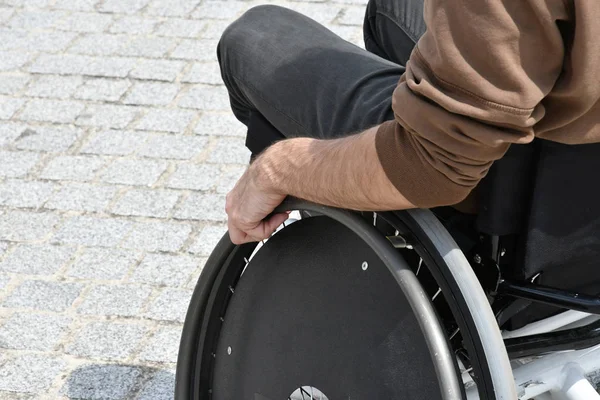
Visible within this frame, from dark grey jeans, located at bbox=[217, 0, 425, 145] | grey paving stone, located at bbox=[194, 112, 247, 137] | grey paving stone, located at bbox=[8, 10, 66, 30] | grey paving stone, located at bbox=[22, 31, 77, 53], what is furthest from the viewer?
grey paving stone, located at bbox=[8, 10, 66, 30]

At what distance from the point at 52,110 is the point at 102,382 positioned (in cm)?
178

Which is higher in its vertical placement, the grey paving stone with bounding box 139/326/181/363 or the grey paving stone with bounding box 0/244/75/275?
the grey paving stone with bounding box 139/326/181/363

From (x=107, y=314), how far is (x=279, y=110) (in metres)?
1.25

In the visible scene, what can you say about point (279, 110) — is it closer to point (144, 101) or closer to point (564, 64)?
point (564, 64)

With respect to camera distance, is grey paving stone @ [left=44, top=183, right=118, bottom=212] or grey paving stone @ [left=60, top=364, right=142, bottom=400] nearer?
grey paving stone @ [left=60, top=364, right=142, bottom=400]

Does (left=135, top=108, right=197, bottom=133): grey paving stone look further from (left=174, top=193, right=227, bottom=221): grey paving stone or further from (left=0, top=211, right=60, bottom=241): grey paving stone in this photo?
(left=0, top=211, right=60, bottom=241): grey paving stone

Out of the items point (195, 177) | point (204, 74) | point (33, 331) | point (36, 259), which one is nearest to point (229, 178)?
point (195, 177)

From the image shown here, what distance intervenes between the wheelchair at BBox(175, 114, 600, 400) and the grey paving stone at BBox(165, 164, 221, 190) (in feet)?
4.79

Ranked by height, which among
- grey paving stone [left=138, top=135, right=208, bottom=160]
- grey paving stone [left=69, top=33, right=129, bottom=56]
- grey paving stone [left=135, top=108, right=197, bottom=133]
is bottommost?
grey paving stone [left=69, top=33, right=129, bottom=56]

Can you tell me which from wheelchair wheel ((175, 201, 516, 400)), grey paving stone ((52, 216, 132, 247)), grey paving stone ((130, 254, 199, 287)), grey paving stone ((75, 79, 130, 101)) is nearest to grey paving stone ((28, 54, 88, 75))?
grey paving stone ((75, 79, 130, 101))

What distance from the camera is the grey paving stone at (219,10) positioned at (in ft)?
16.1

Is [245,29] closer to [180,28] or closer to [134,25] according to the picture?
[180,28]

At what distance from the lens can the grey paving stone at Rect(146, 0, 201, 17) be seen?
4961 mm

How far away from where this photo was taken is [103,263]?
126 inches
